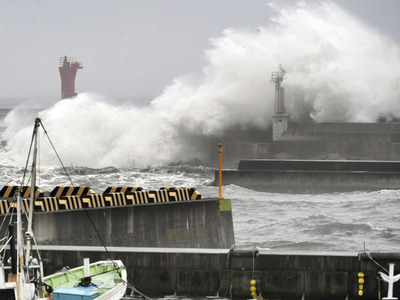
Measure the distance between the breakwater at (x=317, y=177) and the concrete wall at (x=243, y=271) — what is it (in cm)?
3010

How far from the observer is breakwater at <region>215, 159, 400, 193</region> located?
45688 mm

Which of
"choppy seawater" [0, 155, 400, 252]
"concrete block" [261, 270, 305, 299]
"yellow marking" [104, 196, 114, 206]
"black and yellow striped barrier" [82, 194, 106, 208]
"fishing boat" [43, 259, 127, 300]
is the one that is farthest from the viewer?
"choppy seawater" [0, 155, 400, 252]

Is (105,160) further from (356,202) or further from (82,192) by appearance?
(82,192)

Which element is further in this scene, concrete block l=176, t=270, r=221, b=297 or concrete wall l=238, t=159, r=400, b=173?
concrete wall l=238, t=159, r=400, b=173

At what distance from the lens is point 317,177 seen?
45938 millimetres

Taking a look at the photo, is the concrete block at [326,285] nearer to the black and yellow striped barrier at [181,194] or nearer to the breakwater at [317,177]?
the black and yellow striped barrier at [181,194]

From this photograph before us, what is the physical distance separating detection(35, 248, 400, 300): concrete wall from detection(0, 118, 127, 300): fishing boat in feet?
3.57

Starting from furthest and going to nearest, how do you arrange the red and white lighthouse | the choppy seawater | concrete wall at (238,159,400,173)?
1. the red and white lighthouse
2. concrete wall at (238,159,400,173)
3. the choppy seawater

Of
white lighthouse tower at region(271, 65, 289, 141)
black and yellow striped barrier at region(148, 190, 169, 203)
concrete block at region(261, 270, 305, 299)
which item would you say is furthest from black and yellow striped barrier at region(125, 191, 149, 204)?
white lighthouse tower at region(271, 65, 289, 141)

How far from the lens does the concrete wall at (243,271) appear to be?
607 inches

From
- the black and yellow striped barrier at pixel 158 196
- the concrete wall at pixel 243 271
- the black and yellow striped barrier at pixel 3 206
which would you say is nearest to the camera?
the concrete wall at pixel 243 271

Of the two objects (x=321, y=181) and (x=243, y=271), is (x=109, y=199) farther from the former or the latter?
(x=321, y=181)

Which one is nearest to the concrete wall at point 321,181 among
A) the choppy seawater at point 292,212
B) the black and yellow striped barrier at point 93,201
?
the choppy seawater at point 292,212

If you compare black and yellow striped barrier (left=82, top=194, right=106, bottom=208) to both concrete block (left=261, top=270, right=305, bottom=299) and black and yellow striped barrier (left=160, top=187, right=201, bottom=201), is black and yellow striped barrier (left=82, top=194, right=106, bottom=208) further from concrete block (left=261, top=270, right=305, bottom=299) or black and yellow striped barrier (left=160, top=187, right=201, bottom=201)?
concrete block (left=261, top=270, right=305, bottom=299)
